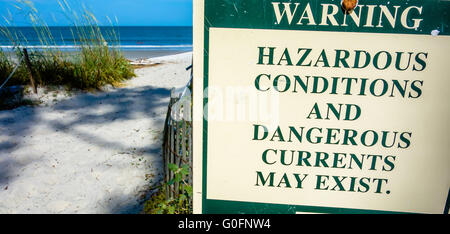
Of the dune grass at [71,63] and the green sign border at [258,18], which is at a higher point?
the green sign border at [258,18]

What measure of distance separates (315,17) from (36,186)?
348 centimetres

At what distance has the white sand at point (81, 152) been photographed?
10.3 ft

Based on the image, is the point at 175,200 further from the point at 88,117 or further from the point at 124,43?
the point at 124,43

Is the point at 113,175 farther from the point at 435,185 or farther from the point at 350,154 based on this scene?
the point at 435,185

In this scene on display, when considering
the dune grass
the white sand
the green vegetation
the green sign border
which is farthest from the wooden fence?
the dune grass

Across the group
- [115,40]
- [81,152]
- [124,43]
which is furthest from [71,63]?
[124,43]

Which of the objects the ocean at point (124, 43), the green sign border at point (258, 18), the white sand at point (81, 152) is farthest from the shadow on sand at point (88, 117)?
the green sign border at point (258, 18)

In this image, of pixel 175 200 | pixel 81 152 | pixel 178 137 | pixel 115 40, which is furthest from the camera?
pixel 115 40

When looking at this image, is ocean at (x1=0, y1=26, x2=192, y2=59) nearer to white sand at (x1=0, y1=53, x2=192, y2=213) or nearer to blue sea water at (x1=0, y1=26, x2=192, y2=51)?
blue sea water at (x1=0, y1=26, x2=192, y2=51)

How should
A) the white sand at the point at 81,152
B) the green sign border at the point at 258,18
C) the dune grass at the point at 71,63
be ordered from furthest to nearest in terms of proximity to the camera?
the dune grass at the point at 71,63 → the white sand at the point at 81,152 → the green sign border at the point at 258,18

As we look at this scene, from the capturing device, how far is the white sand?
314 centimetres

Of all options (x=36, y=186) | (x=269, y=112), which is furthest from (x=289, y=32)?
(x=36, y=186)

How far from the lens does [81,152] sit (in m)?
4.17

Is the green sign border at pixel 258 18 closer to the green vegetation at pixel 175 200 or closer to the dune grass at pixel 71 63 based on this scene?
the green vegetation at pixel 175 200
